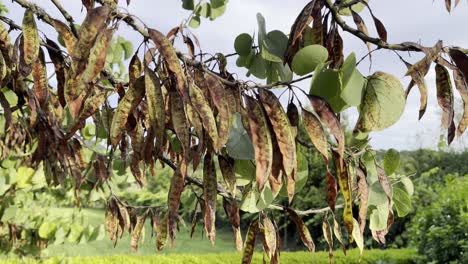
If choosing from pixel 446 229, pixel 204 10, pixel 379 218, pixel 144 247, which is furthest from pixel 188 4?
pixel 144 247

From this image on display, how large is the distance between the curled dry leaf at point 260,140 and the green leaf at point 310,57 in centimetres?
14

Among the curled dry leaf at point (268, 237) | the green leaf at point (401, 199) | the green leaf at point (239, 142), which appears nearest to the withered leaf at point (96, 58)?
the green leaf at point (239, 142)

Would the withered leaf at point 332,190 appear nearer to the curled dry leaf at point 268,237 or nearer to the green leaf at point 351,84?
the green leaf at point 351,84

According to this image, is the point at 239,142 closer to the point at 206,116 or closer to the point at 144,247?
the point at 206,116

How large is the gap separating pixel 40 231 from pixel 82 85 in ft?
12.1

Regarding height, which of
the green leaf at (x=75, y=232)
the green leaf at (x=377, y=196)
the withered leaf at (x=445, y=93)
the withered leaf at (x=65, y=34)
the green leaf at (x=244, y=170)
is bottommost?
the green leaf at (x=75, y=232)

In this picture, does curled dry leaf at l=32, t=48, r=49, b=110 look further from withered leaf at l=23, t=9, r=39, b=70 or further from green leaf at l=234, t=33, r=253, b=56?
green leaf at l=234, t=33, r=253, b=56

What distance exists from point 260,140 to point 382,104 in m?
0.22

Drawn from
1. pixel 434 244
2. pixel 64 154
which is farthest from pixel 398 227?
pixel 64 154

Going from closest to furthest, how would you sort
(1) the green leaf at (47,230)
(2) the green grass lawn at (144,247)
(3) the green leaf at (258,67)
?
(3) the green leaf at (258,67) < (1) the green leaf at (47,230) < (2) the green grass lawn at (144,247)

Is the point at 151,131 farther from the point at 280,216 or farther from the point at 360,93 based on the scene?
the point at 280,216

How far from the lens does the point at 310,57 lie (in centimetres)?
79

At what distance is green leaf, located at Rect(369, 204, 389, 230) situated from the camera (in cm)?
117

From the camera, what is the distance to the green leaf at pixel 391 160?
3.82 feet
